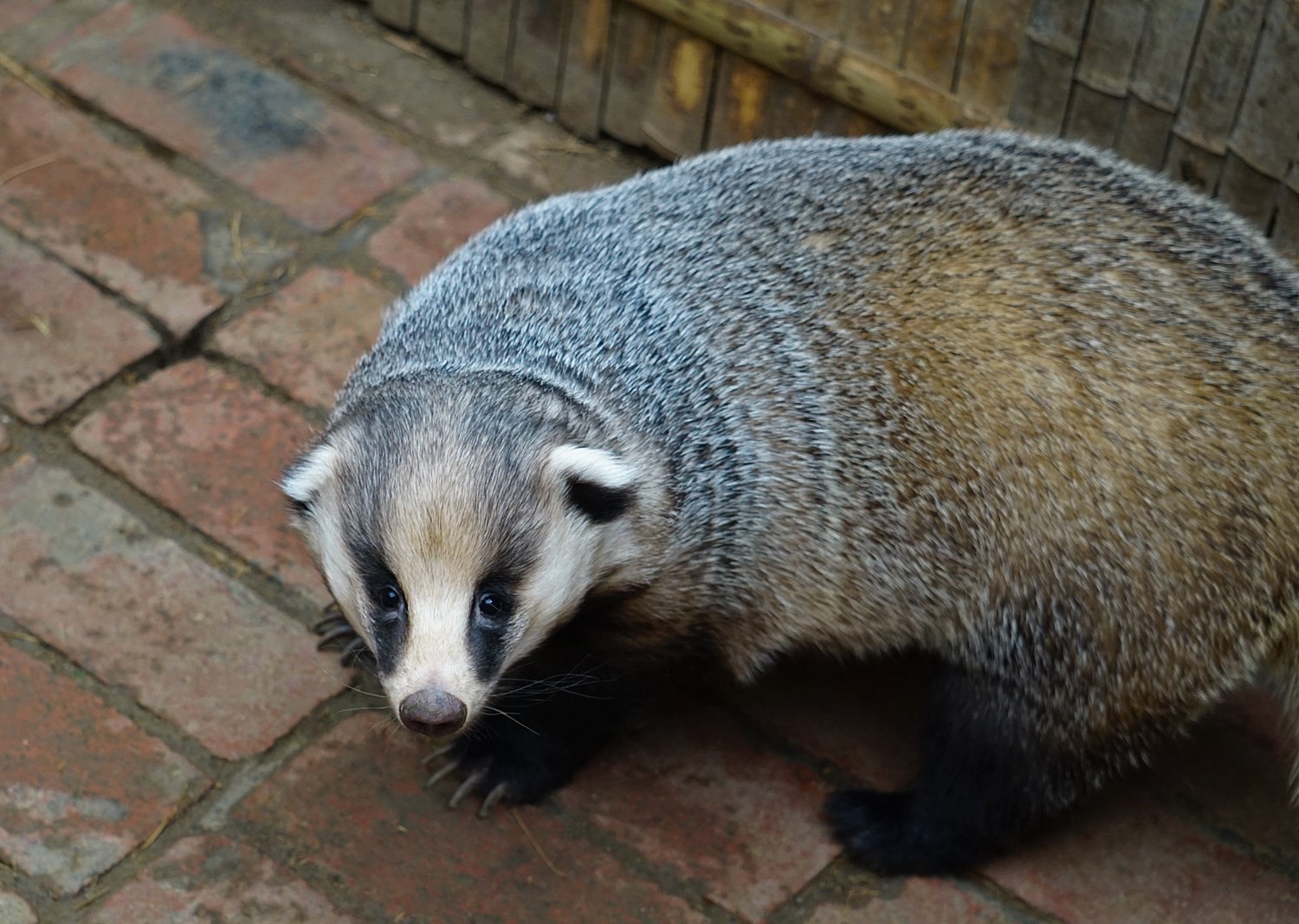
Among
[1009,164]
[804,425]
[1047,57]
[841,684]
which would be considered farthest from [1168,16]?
[841,684]

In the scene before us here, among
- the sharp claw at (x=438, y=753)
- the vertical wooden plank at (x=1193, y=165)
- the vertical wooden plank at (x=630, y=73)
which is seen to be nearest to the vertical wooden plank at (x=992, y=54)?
the vertical wooden plank at (x=1193, y=165)

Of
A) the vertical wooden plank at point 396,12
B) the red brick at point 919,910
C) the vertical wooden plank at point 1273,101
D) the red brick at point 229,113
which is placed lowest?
the red brick at point 919,910

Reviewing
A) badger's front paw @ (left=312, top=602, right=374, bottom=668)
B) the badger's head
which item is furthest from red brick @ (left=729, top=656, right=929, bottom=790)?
badger's front paw @ (left=312, top=602, right=374, bottom=668)

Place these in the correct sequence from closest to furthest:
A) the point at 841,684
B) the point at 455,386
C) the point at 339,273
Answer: the point at 455,386 → the point at 841,684 → the point at 339,273

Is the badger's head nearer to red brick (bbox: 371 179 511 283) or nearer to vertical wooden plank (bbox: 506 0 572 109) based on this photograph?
red brick (bbox: 371 179 511 283)

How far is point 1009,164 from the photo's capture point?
3.70 metres

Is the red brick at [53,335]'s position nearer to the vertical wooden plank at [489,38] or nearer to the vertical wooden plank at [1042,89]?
the vertical wooden plank at [489,38]

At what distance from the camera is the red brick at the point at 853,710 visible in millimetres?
3812

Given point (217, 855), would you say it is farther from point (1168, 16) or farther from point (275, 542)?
point (1168, 16)

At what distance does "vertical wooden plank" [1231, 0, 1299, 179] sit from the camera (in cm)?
387

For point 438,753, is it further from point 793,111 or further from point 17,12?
point 17,12

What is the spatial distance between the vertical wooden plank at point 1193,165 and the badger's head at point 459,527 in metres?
1.77

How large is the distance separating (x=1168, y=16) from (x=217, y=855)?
2.84m

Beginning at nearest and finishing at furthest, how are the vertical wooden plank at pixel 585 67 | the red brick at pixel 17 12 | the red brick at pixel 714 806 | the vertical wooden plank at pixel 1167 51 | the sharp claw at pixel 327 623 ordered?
the red brick at pixel 714 806 < the sharp claw at pixel 327 623 < the vertical wooden plank at pixel 1167 51 < the vertical wooden plank at pixel 585 67 < the red brick at pixel 17 12
